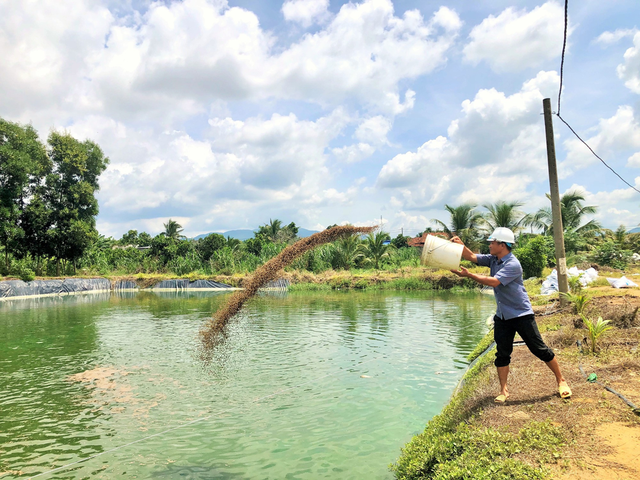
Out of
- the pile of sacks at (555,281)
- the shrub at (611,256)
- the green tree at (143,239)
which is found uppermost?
the green tree at (143,239)

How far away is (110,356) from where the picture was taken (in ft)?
29.4

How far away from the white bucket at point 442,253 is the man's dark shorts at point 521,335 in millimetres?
721

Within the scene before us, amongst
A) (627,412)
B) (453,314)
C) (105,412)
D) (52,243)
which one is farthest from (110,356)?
(52,243)

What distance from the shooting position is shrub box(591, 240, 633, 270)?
20.1m

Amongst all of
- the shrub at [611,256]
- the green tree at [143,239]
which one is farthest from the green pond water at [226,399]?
the green tree at [143,239]

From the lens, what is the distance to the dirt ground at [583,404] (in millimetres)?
2740

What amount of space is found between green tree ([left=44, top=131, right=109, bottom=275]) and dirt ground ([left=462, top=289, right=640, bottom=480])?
32.1 meters

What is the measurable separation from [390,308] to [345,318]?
3.29 metres

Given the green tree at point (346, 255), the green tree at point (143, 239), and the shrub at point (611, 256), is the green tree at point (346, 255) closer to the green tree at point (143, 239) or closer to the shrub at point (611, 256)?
the shrub at point (611, 256)

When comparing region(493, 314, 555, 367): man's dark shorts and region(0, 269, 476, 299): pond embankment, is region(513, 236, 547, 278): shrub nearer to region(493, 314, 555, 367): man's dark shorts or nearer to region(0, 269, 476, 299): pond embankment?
region(0, 269, 476, 299): pond embankment

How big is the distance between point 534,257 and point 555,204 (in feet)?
41.3

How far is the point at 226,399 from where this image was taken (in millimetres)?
6082

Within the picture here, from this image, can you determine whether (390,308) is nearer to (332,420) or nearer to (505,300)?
(332,420)

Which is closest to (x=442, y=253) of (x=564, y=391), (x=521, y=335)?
(x=521, y=335)
